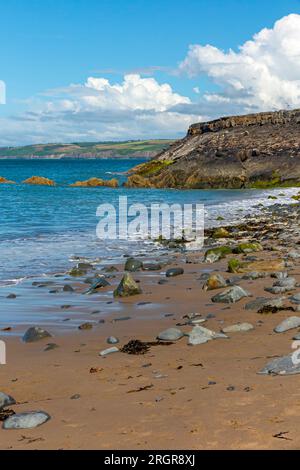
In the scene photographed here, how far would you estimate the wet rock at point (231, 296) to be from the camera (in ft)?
33.4

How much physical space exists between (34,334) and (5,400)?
108 inches

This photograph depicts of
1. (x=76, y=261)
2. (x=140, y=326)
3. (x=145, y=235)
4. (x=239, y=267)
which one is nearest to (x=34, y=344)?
(x=140, y=326)

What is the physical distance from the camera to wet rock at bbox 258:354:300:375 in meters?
5.74

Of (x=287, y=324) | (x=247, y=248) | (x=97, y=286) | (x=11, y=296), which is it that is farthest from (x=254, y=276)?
(x=11, y=296)

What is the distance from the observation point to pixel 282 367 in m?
5.86

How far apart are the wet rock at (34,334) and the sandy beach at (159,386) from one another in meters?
0.14

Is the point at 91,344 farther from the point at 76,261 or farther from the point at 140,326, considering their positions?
the point at 76,261

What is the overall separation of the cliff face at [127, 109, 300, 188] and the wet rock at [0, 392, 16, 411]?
58.7 m

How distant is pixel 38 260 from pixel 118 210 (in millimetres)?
23163

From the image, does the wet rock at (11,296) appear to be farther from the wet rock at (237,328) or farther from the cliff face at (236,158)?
the cliff face at (236,158)

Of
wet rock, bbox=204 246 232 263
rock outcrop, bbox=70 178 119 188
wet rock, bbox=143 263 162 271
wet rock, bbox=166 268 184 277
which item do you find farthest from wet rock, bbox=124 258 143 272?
rock outcrop, bbox=70 178 119 188

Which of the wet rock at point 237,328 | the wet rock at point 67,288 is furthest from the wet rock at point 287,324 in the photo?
the wet rock at point 67,288

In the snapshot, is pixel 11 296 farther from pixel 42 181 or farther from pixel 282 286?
pixel 42 181

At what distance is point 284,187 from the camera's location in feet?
201
